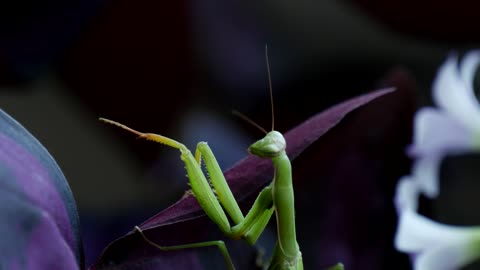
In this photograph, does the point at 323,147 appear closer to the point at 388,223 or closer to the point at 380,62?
the point at 388,223

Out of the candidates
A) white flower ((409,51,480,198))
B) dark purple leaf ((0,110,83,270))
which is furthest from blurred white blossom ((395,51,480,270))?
dark purple leaf ((0,110,83,270))

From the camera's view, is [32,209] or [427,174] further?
[427,174]

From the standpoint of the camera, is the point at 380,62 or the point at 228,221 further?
the point at 380,62

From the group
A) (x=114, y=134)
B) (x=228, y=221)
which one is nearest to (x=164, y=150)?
(x=114, y=134)

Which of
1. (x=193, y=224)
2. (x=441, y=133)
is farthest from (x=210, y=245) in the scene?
(x=441, y=133)

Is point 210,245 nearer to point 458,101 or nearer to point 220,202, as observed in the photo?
point 220,202

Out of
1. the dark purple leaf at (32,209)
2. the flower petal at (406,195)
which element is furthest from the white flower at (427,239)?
the dark purple leaf at (32,209)
